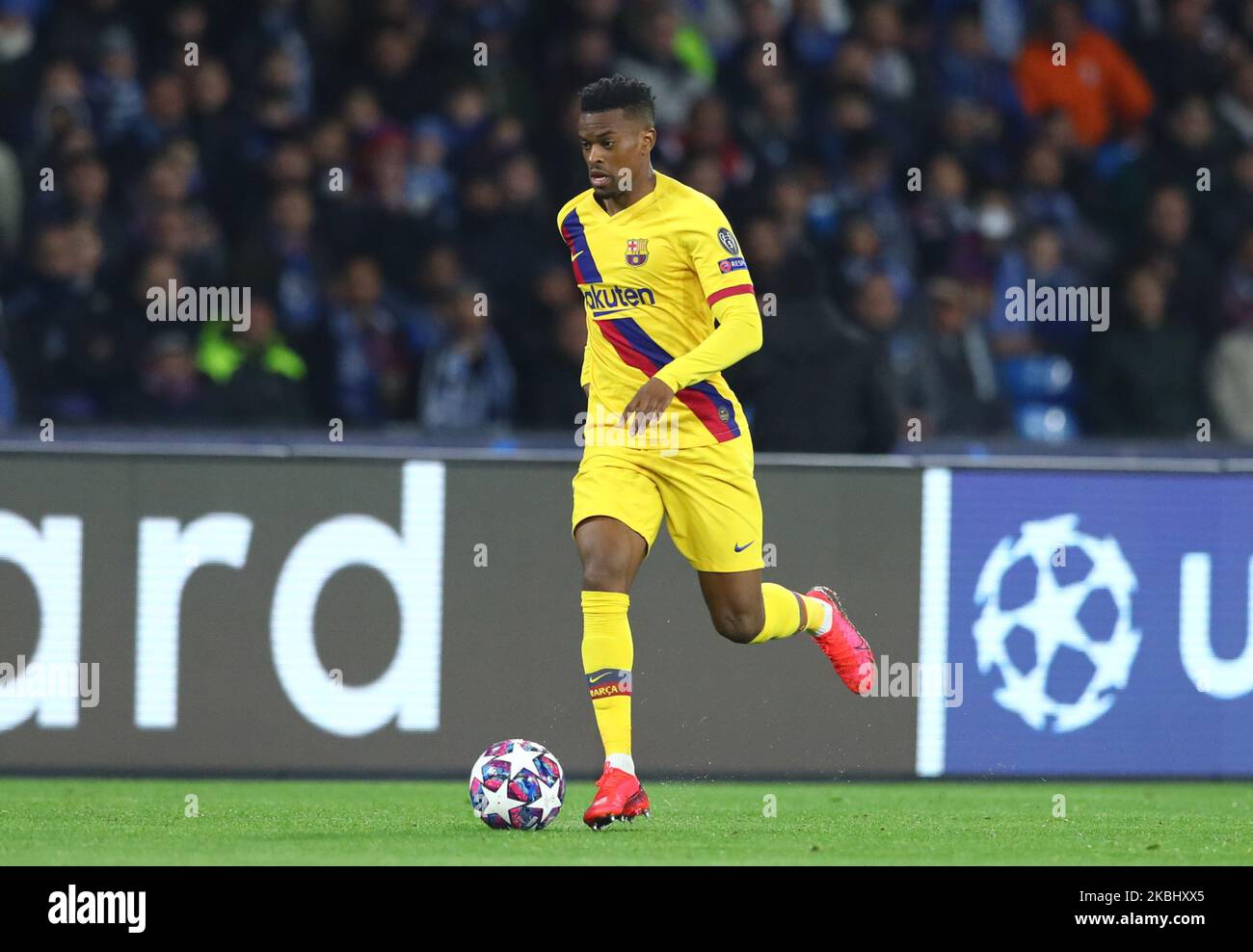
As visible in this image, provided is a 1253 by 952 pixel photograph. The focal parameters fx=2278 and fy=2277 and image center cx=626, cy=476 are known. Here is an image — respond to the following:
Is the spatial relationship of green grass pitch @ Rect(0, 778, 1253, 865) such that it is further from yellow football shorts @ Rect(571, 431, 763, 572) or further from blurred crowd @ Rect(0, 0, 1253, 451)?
blurred crowd @ Rect(0, 0, 1253, 451)

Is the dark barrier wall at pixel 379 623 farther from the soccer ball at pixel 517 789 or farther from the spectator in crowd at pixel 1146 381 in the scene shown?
the spectator in crowd at pixel 1146 381

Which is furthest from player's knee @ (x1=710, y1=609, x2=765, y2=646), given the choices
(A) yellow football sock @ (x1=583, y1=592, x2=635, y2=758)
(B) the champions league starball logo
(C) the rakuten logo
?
(B) the champions league starball logo

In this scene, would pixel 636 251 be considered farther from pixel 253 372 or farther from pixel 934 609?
pixel 253 372

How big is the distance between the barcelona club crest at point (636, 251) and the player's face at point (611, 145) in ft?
0.52

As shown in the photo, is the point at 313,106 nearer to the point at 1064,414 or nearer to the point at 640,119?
the point at 1064,414

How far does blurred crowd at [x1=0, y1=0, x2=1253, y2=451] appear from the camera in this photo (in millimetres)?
10227

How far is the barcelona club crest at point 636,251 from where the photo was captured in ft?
23.2

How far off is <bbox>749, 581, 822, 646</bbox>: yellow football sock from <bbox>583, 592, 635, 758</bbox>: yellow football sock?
661 mm

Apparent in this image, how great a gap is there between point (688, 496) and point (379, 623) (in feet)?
6.68

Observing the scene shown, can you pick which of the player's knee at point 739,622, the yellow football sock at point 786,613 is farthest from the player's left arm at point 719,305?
the yellow football sock at point 786,613

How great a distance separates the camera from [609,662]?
7059 mm

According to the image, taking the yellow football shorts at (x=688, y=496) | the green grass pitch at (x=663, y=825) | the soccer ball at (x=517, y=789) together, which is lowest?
the green grass pitch at (x=663, y=825)

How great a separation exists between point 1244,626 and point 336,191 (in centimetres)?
497

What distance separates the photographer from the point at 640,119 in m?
7.02
